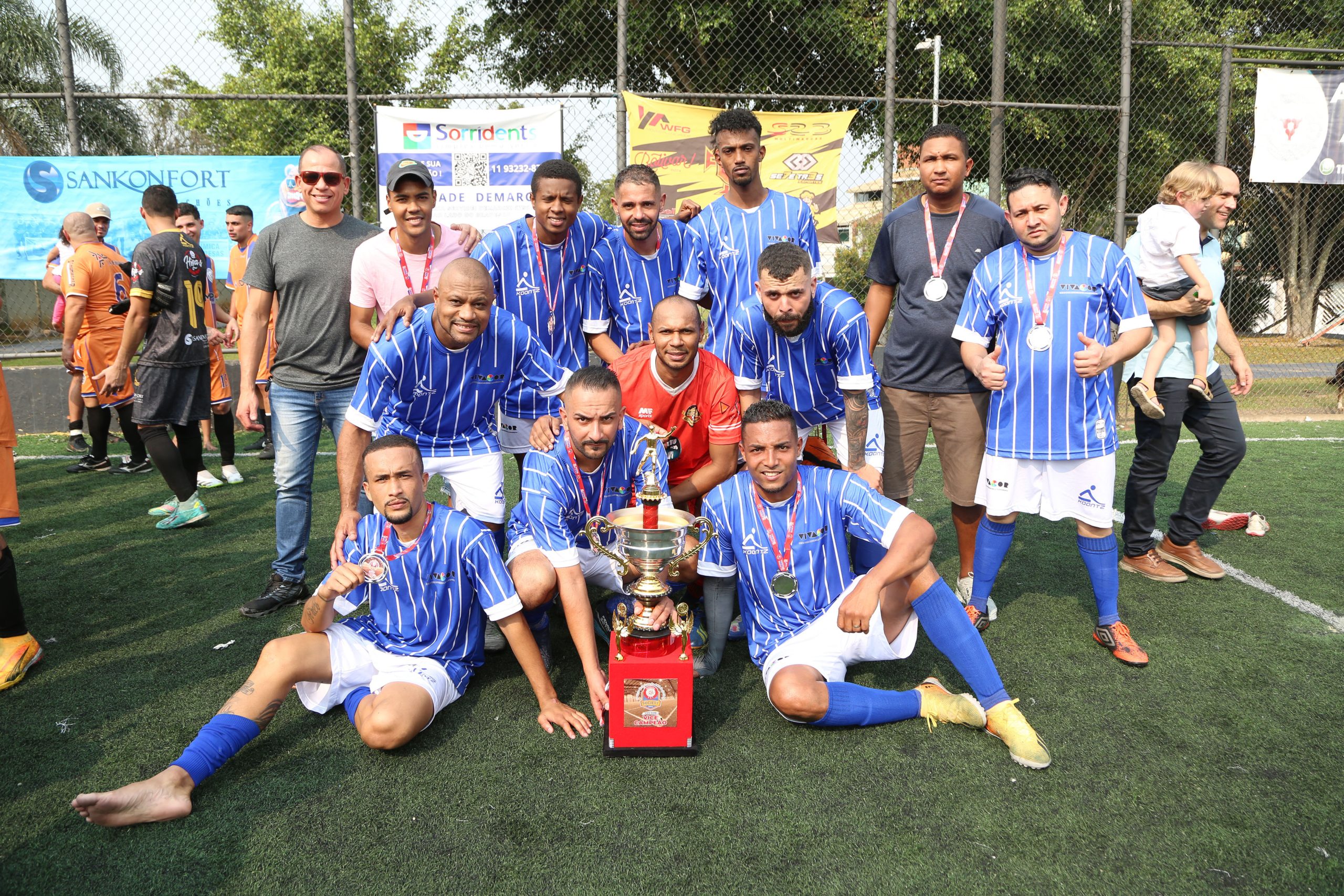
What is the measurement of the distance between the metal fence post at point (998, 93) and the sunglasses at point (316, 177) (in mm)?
5849

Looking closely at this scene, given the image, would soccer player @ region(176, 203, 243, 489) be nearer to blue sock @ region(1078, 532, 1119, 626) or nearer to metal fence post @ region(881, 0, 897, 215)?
metal fence post @ region(881, 0, 897, 215)

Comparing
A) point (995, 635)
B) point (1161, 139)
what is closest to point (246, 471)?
point (995, 635)

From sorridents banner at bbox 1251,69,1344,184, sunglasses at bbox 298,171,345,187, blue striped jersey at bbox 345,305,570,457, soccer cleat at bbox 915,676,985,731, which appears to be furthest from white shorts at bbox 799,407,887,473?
sorridents banner at bbox 1251,69,1344,184

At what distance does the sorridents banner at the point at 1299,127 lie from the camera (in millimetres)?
9188

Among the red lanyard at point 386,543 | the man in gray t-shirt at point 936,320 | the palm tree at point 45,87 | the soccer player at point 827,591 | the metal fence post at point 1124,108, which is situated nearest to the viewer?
the soccer player at point 827,591

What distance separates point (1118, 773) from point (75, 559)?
567 cm

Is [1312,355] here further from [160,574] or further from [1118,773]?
[160,574]

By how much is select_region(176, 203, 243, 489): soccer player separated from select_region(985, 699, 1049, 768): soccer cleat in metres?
6.03

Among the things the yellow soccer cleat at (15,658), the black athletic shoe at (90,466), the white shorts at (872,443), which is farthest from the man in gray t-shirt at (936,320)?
the black athletic shoe at (90,466)

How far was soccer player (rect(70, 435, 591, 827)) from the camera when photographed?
124 inches

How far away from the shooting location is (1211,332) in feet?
16.4

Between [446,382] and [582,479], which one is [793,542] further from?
[446,382]

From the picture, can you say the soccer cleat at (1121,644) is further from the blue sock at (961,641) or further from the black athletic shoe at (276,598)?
the black athletic shoe at (276,598)

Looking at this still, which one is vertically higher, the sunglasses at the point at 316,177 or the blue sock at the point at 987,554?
the sunglasses at the point at 316,177
